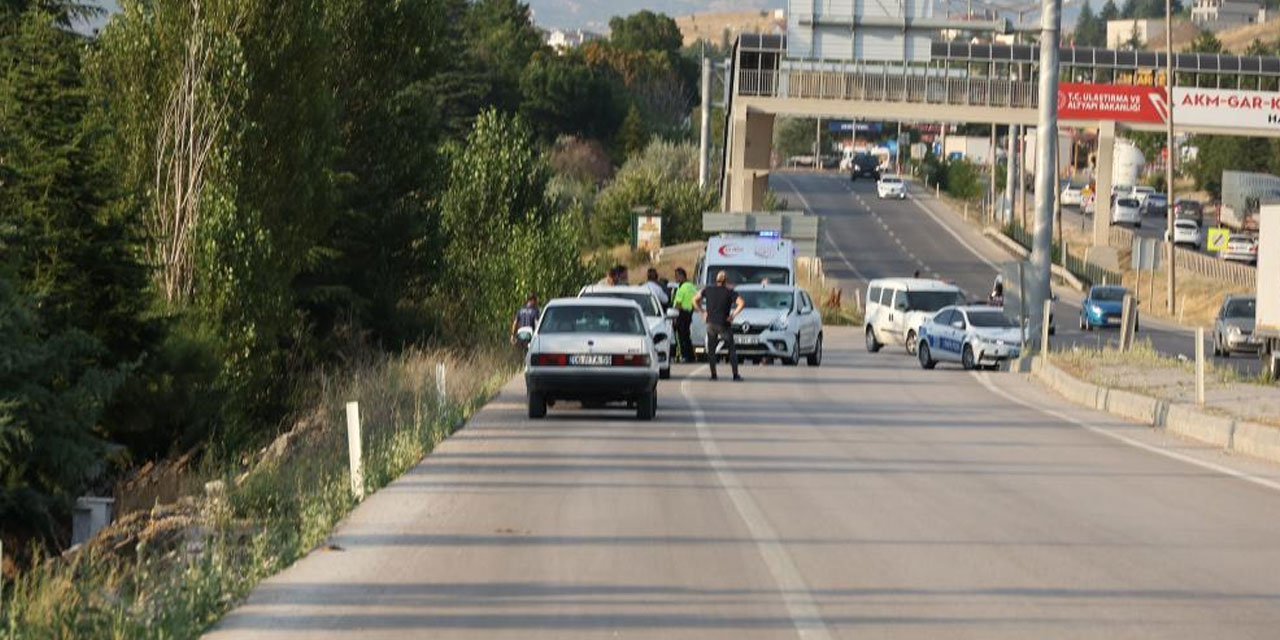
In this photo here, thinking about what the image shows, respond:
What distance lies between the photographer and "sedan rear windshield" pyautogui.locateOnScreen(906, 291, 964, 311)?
45000mm

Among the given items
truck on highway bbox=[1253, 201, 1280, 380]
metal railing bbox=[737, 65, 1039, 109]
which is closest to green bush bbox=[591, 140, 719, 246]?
metal railing bbox=[737, 65, 1039, 109]

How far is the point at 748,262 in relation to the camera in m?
43.8

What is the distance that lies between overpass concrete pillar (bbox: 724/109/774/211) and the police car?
3909 cm

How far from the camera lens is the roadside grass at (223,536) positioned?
9.84 m

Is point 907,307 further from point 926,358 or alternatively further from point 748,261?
point 926,358

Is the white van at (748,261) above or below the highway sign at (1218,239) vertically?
below

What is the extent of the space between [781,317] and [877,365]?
336 centimetres

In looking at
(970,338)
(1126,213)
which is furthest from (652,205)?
(970,338)

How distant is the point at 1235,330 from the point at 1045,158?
1476 centimetres

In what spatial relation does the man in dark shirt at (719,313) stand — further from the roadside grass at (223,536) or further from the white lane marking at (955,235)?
the white lane marking at (955,235)

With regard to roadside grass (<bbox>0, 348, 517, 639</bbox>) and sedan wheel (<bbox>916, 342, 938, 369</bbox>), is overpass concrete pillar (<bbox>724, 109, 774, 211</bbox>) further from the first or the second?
roadside grass (<bbox>0, 348, 517, 639</bbox>)

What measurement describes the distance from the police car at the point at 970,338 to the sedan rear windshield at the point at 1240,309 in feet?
40.0

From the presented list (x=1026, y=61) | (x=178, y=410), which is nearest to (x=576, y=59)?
(x=1026, y=61)

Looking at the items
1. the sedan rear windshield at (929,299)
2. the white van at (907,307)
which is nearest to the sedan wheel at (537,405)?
the white van at (907,307)
